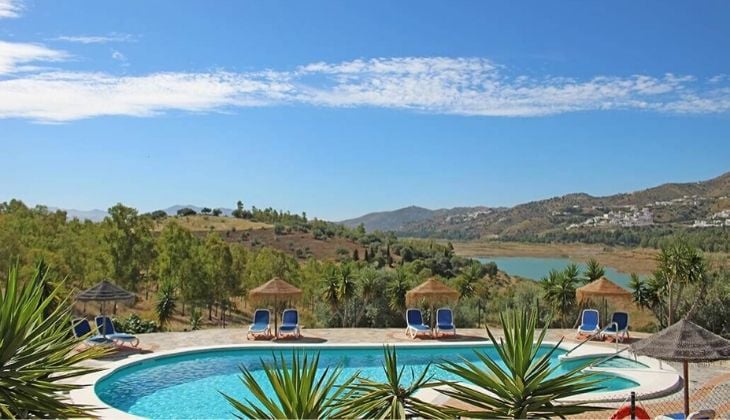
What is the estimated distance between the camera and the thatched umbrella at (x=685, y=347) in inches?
371

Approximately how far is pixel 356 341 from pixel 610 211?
A: 3772 inches

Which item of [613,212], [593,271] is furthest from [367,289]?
[613,212]

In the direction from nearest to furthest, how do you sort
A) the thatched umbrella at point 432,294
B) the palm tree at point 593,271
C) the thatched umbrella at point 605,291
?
the thatched umbrella at point 605,291 < the thatched umbrella at point 432,294 < the palm tree at point 593,271

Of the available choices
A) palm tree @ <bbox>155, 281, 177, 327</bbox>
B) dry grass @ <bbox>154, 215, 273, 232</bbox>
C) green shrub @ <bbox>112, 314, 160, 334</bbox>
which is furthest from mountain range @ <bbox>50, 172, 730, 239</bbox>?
green shrub @ <bbox>112, 314, 160, 334</bbox>

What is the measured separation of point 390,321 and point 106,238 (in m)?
17.6

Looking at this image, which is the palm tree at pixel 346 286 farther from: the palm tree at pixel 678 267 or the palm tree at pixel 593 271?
the palm tree at pixel 678 267

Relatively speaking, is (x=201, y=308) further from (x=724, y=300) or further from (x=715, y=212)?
(x=715, y=212)

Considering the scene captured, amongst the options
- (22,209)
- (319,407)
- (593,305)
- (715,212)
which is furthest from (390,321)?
(715,212)

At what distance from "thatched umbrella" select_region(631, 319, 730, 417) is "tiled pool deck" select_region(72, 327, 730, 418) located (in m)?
2.32

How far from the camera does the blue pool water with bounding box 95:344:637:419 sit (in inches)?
505

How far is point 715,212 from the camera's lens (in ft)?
261

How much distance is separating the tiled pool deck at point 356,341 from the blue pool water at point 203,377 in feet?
1.71

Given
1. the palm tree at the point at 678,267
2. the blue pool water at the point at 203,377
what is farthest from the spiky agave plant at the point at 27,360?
the palm tree at the point at 678,267

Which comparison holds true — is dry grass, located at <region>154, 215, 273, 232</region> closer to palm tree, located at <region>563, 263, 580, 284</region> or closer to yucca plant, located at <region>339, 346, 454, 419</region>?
palm tree, located at <region>563, 263, 580, 284</region>
